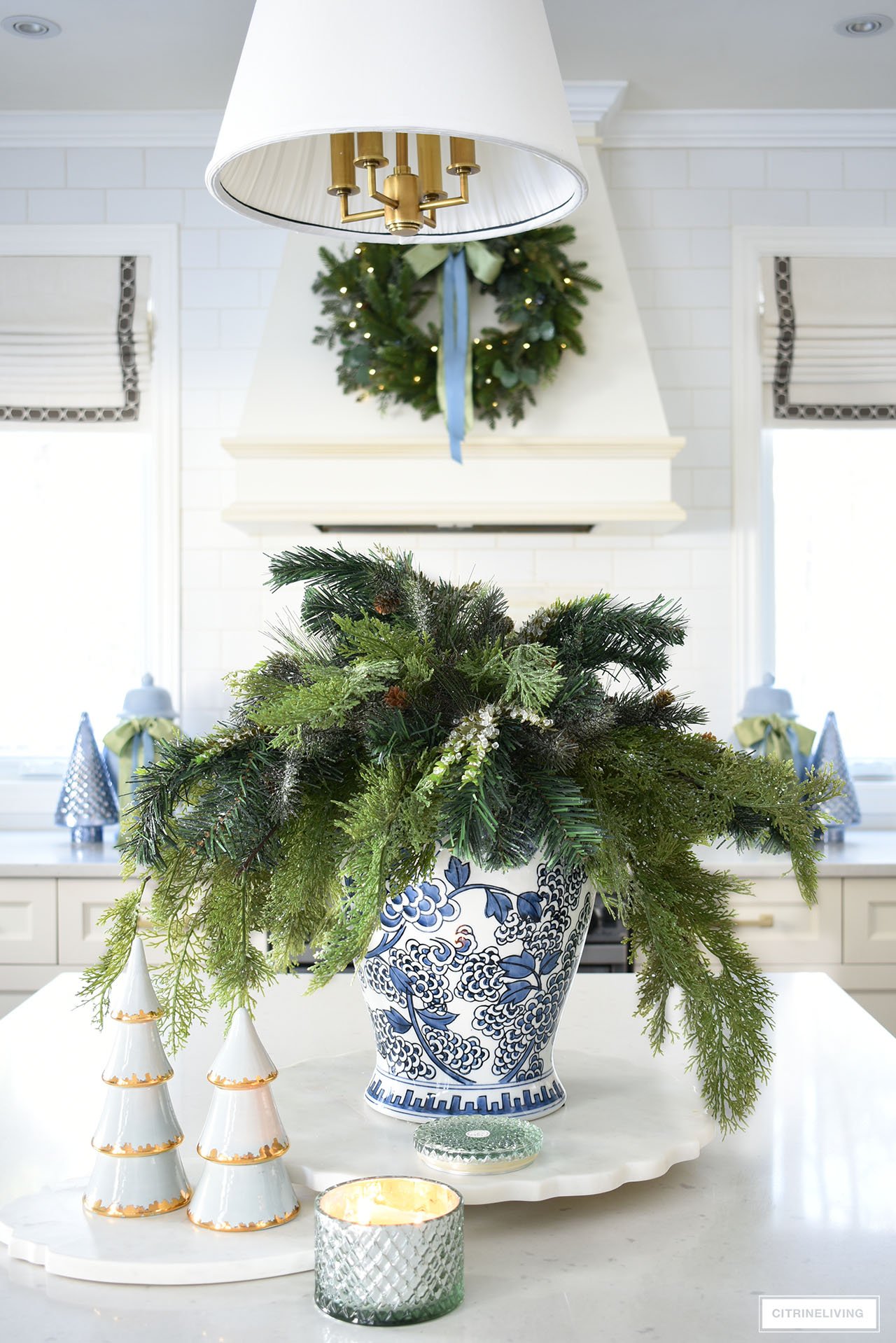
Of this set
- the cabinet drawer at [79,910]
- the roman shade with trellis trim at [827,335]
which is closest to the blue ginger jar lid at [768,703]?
the roman shade with trellis trim at [827,335]

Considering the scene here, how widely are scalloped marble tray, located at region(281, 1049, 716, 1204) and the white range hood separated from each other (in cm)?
201

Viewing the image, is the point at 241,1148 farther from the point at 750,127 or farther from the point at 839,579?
the point at 750,127

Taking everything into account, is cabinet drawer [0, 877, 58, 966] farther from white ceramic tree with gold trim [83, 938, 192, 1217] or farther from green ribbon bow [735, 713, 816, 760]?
white ceramic tree with gold trim [83, 938, 192, 1217]

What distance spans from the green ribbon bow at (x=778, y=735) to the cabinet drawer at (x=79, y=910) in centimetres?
164

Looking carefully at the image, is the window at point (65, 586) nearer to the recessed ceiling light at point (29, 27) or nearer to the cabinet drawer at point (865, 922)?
the recessed ceiling light at point (29, 27)

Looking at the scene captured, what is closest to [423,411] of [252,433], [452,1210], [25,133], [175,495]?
[252,433]

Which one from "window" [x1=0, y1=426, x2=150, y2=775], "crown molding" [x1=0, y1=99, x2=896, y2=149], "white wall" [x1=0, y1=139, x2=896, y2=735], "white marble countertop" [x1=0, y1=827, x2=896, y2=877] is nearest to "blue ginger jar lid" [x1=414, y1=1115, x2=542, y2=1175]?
"white marble countertop" [x1=0, y1=827, x2=896, y2=877]

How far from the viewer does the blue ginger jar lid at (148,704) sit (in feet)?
10.8

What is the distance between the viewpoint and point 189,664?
3.52 meters

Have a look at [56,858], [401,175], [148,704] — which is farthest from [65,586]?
[401,175]

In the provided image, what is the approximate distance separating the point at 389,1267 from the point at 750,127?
11.4 feet

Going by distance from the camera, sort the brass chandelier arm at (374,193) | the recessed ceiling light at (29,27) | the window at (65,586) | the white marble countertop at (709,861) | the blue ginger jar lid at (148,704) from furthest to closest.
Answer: the window at (65,586)
the blue ginger jar lid at (148,704)
the recessed ceiling light at (29,27)
the white marble countertop at (709,861)
the brass chandelier arm at (374,193)

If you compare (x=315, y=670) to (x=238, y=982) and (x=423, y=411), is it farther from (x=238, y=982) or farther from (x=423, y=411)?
(x=423, y=411)

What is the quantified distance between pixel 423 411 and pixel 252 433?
432mm
